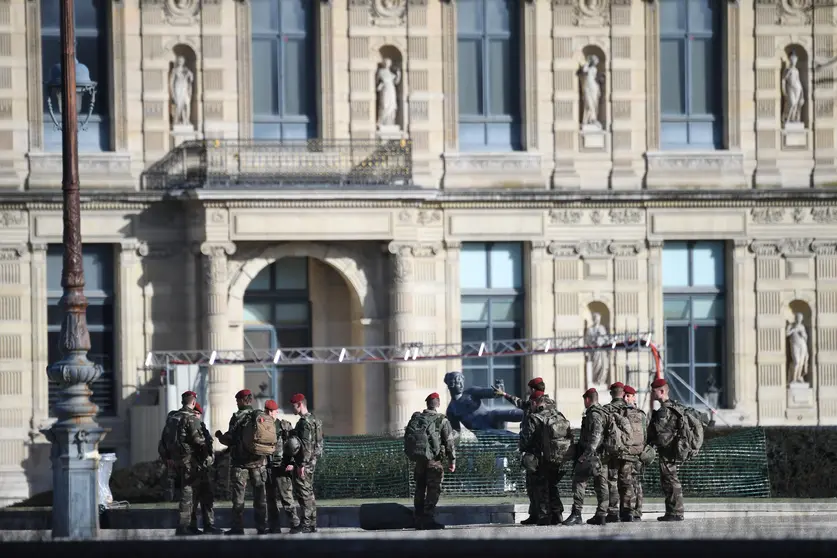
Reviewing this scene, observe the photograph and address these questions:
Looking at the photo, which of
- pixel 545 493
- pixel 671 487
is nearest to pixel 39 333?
pixel 545 493

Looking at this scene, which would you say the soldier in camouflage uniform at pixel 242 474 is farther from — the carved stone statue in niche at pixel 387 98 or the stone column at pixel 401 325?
the carved stone statue in niche at pixel 387 98

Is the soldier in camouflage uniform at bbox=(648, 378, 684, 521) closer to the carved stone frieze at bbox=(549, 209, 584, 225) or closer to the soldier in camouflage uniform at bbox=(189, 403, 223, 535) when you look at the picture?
the soldier in camouflage uniform at bbox=(189, 403, 223, 535)

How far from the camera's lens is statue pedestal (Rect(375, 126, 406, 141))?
4359 cm

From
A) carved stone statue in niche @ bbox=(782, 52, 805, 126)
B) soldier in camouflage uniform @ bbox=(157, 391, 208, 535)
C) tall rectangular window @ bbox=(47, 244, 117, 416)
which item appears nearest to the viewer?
soldier in camouflage uniform @ bbox=(157, 391, 208, 535)

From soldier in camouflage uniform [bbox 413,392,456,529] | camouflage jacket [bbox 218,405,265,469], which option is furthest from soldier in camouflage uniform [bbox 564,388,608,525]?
camouflage jacket [bbox 218,405,265,469]

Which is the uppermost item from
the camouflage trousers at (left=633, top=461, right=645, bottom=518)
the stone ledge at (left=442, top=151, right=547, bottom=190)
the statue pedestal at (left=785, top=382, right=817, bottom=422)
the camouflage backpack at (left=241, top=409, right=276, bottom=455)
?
the stone ledge at (left=442, top=151, right=547, bottom=190)

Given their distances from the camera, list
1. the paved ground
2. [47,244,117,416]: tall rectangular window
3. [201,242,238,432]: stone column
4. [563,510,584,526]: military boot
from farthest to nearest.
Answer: [47,244,117,416]: tall rectangular window < [201,242,238,432]: stone column < [563,510,584,526]: military boot < the paved ground

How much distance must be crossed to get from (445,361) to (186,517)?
15020mm

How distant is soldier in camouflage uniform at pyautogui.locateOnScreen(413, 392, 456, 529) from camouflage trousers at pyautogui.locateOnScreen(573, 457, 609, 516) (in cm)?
153

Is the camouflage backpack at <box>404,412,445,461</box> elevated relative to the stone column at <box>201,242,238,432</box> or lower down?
lower down

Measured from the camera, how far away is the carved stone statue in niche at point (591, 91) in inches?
1754

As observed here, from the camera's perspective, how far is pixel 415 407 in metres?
43.1

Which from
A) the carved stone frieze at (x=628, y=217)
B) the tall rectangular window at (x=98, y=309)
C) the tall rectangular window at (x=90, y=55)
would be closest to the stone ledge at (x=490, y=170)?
Answer: the carved stone frieze at (x=628, y=217)
